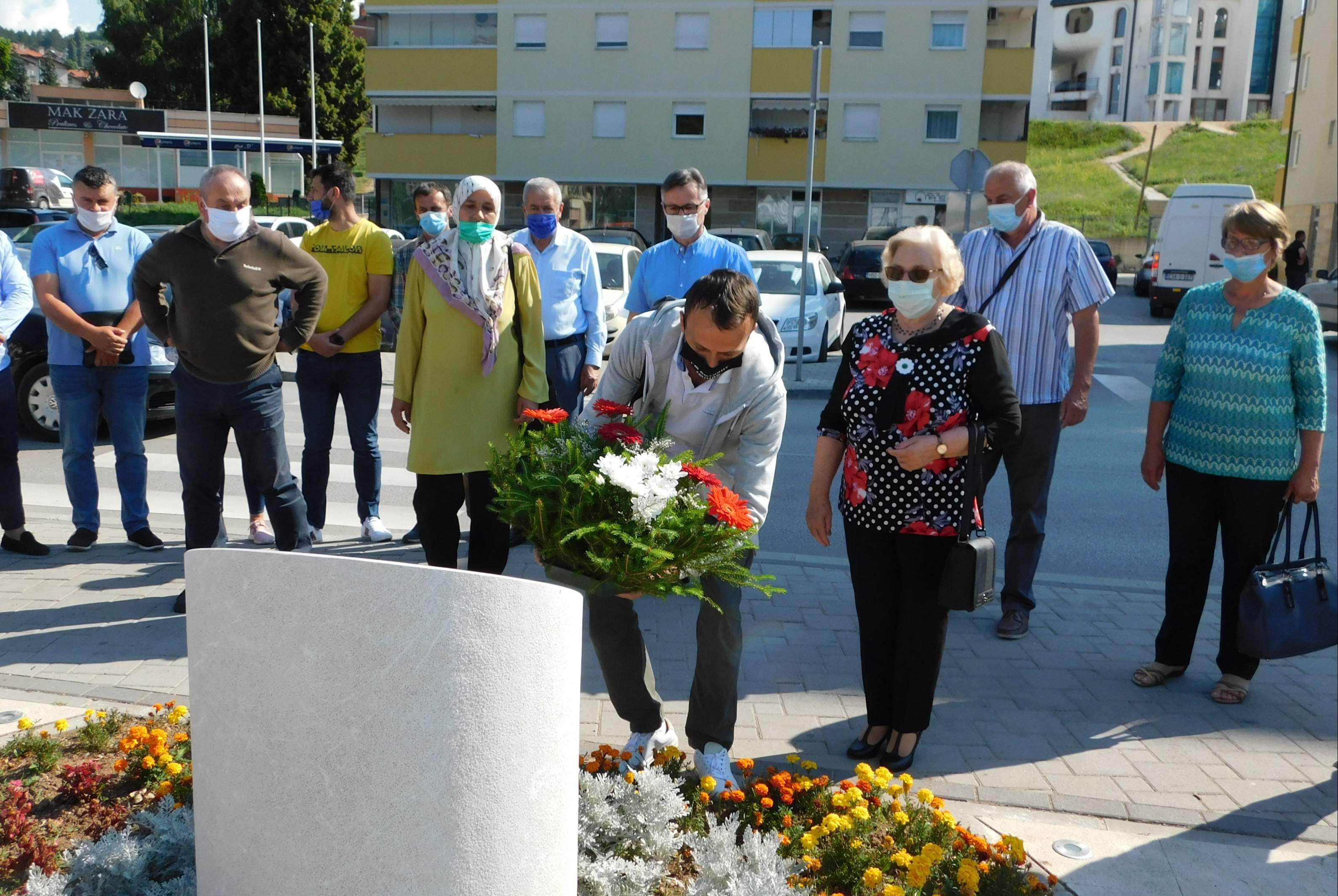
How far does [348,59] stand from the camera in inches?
2450

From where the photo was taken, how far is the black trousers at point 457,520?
212 inches

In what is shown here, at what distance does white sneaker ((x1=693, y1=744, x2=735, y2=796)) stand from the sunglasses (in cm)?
166

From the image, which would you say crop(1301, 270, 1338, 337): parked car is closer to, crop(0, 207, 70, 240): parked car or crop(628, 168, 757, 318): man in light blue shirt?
crop(628, 168, 757, 318): man in light blue shirt

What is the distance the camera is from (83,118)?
162 ft

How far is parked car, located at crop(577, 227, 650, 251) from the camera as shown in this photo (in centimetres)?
2386

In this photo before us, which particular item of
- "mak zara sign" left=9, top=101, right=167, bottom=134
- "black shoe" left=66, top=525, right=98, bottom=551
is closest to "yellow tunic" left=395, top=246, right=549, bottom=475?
"black shoe" left=66, top=525, right=98, bottom=551

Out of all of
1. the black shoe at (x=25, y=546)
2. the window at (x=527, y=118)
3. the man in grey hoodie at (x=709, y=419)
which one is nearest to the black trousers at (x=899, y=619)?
the man in grey hoodie at (x=709, y=419)

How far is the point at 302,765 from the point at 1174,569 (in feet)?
12.8

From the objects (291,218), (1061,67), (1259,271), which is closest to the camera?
(1259,271)

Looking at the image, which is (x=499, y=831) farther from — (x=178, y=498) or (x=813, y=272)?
(x=813, y=272)

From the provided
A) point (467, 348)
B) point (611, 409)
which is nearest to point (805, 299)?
point (467, 348)

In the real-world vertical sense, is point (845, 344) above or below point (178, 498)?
above

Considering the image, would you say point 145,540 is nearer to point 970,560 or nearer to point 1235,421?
point 970,560

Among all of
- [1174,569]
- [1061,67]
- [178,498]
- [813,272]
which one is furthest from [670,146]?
[1061,67]
